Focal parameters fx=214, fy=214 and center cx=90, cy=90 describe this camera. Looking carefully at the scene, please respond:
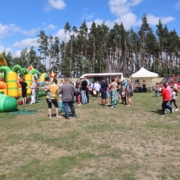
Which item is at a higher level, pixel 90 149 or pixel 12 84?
pixel 12 84

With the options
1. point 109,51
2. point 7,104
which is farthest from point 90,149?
point 109,51

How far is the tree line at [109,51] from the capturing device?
141ft

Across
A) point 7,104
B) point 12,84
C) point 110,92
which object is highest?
point 12,84

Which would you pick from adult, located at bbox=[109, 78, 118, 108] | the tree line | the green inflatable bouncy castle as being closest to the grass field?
the green inflatable bouncy castle

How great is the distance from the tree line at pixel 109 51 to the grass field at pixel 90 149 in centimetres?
3460

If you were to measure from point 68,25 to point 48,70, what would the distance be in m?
10.6

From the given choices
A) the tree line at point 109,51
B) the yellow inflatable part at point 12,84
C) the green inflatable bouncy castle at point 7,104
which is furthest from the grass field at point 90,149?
the tree line at point 109,51

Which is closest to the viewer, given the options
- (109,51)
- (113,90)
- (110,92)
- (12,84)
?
(113,90)

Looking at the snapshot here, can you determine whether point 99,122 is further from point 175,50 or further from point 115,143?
point 175,50

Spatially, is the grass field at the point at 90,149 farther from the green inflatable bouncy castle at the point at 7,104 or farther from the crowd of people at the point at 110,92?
the crowd of people at the point at 110,92

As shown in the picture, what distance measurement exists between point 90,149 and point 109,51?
4280cm

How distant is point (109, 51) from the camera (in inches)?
1833

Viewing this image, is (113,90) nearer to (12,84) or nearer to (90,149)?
(90,149)

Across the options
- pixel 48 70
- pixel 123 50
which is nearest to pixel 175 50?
pixel 123 50
